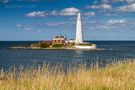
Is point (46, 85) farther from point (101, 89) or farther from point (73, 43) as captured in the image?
point (73, 43)

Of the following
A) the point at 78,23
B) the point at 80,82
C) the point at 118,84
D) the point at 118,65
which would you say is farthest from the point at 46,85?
the point at 78,23

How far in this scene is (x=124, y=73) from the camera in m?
15.1

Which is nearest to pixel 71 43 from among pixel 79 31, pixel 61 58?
pixel 79 31

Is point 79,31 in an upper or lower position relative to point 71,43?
upper

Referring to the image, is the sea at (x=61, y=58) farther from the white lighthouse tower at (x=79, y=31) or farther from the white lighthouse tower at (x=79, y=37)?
the white lighthouse tower at (x=79, y=37)

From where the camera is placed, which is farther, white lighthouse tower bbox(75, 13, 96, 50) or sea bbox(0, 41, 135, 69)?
white lighthouse tower bbox(75, 13, 96, 50)

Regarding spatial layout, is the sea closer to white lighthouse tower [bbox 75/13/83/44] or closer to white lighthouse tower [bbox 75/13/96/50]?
white lighthouse tower [bbox 75/13/83/44]

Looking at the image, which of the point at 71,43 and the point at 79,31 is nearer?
the point at 79,31

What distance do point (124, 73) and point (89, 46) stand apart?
104 m

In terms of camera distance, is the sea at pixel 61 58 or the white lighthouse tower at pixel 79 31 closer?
the sea at pixel 61 58

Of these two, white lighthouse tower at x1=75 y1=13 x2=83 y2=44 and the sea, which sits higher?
white lighthouse tower at x1=75 y1=13 x2=83 y2=44

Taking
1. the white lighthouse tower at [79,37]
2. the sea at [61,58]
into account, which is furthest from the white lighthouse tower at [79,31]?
the sea at [61,58]

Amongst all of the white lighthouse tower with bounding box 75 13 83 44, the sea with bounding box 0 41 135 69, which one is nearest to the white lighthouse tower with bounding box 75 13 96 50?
the white lighthouse tower with bounding box 75 13 83 44

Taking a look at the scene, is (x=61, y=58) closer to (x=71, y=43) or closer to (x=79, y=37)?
(x=79, y=37)
